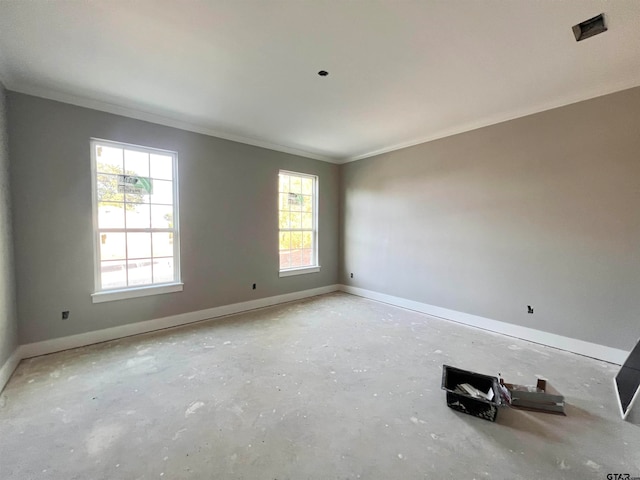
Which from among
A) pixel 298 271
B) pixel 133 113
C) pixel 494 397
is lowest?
pixel 494 397

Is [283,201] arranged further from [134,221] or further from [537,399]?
[537,399]

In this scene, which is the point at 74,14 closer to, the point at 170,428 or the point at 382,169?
the point at 170,428

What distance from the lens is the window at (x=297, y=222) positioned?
4.97 metres

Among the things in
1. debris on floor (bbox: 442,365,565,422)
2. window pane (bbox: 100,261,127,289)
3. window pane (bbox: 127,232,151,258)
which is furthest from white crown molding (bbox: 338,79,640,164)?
window pane (bbox: 100,261,127,289)

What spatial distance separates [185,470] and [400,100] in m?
3.62

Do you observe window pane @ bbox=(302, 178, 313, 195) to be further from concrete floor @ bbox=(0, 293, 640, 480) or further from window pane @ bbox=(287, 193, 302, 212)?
concrete floor @ bbox=(0, 293, 640, 480)

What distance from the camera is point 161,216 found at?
12.0 feet

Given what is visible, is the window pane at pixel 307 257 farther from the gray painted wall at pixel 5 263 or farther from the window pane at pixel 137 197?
the gray painted wall at pixel 5 263

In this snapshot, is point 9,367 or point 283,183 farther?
point 283,183

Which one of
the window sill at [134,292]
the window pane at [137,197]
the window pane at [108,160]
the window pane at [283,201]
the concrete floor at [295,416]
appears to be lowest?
the concrete floor at [295,416]

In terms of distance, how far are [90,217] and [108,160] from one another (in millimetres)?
715

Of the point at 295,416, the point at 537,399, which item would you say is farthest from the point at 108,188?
the point at 537,399

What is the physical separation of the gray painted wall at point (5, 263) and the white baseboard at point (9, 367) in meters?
0.04

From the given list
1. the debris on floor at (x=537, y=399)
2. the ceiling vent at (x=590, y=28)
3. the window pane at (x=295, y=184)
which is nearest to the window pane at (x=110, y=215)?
the window pane at (x=295, y=184)
